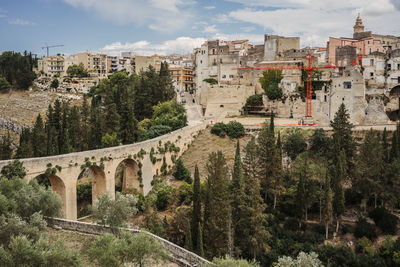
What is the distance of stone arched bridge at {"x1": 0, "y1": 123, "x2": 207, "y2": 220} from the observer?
23773 millimetres

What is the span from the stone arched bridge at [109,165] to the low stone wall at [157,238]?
5111 mm

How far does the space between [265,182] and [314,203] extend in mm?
3766

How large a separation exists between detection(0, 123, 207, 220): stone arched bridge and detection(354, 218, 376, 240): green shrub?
15.8m

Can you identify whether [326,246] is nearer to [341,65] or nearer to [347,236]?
[347,236]

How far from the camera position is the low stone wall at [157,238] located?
54.4 ft

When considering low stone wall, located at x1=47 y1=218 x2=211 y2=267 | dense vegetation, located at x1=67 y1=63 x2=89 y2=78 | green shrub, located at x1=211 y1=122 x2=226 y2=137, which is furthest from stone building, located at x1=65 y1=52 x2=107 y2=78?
low stone wall, located at x1=47 y1=218 x2=211 y2=267

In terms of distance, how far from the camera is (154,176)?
103 ft

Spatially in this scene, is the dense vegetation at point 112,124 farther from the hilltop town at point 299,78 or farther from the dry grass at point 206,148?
the hilltop town at point 299,78

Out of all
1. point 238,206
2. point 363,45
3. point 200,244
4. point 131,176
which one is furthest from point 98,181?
point 363,45

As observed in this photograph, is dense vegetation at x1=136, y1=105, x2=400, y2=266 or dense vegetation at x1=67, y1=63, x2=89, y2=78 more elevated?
dense vegetation at x1=67, y1=63, x2=89, y2=78

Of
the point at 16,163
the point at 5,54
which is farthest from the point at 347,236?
the point at 5,54

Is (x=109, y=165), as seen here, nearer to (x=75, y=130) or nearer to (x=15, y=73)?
(x=75, y=130)

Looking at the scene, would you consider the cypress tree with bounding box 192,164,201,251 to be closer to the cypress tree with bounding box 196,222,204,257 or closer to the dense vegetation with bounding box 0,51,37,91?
the cypress tree with bounding box 196,222,204,257

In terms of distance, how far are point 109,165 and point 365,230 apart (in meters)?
17.6
